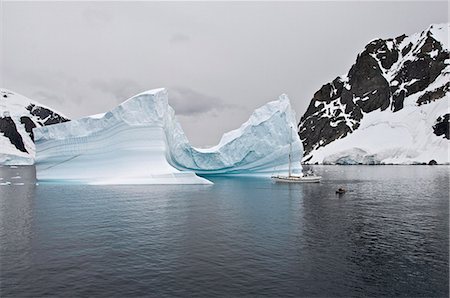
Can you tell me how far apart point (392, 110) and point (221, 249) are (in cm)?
17764

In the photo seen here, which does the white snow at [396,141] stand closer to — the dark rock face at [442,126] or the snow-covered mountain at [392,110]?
the snow-covered mountain at [392,110]

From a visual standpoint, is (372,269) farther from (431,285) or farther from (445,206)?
(445,206)

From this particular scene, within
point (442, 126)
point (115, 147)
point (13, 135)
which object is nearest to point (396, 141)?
point (442, 126)

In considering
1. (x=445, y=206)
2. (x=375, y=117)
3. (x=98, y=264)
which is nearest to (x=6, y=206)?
(x=98, y=264)

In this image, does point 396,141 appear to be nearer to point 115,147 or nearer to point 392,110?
point 392,110

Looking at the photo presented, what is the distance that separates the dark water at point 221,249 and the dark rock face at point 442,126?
12613cm

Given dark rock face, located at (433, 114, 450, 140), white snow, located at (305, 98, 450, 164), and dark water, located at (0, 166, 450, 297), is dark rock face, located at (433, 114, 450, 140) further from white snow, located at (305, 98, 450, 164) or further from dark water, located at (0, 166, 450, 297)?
dark water, located at (0, 166, 450, 297)

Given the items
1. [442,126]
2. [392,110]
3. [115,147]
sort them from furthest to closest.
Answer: [392,110] → [442,126] → [115,147]

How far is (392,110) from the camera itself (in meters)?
174

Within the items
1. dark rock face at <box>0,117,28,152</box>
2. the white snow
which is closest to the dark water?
the white snow

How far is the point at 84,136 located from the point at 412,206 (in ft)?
129

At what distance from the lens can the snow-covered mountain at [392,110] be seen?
14362 centimetres

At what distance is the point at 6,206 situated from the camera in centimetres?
3094

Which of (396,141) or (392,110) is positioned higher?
(392,110)
